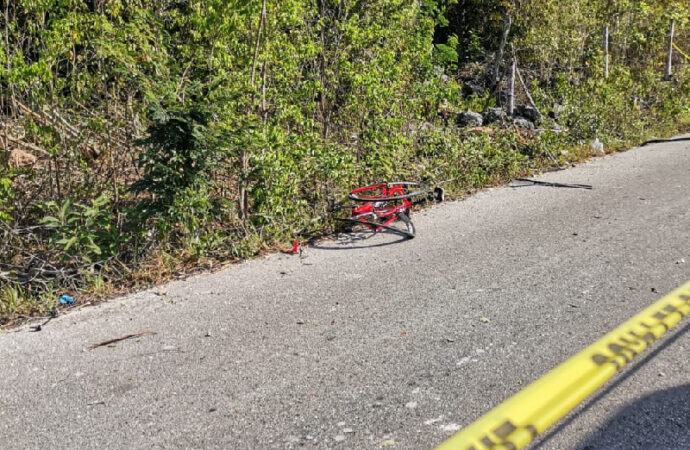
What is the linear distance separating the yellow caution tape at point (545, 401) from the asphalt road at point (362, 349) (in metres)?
0.53

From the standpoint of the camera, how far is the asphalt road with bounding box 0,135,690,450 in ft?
10.8

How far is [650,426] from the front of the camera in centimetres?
318

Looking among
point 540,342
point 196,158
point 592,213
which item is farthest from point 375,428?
point 592,213

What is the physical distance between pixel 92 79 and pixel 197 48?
3.61ft

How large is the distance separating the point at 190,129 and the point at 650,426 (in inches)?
166

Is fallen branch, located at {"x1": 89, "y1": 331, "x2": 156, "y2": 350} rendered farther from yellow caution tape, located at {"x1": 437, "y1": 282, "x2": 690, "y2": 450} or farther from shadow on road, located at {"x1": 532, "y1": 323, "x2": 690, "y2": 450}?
shadow on road, located at {"x1": 532, "y1": 323, "x2": 690, "y2": 450}

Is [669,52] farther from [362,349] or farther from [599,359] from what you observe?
[599,359]

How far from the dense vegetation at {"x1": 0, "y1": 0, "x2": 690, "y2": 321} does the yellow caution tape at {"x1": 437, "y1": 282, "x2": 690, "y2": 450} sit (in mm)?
3940

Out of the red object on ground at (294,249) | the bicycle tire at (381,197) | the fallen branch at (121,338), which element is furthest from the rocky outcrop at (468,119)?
the fallen branch at (121,338)

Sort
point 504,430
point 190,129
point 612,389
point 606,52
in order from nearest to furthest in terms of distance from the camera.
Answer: point 504,430 < point 612,389 < point 190,129 < point 606,52

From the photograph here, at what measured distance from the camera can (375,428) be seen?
3.24 meters

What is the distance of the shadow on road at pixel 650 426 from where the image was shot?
3029 millimetres

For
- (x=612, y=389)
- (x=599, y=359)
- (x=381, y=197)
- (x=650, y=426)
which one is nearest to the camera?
(x=599, y=359)

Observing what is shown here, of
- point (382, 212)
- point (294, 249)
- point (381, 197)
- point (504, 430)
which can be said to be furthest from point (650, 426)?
point (381, 197)
